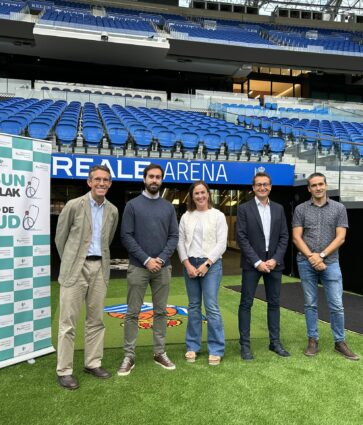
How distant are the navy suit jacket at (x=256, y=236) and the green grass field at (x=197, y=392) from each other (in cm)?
95

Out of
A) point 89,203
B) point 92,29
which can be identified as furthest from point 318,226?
point 92,29

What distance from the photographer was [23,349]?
3641 millimetres

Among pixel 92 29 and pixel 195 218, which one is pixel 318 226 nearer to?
pixel 195 218

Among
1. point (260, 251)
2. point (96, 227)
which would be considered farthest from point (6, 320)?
point (260, 251)

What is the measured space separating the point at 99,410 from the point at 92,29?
2025cm

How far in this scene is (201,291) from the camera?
3.79 m

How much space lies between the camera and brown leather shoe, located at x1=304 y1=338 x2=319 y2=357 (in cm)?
386

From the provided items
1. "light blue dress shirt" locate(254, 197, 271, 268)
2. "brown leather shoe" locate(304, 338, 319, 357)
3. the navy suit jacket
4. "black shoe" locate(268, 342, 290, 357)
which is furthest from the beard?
"brown leather shoe" locate(304, 338, 319, 357)

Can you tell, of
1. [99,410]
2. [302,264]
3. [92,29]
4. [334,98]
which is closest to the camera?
[99,410]

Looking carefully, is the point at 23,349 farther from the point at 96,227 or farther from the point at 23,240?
the point at 96,227

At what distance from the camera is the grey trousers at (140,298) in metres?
3.44

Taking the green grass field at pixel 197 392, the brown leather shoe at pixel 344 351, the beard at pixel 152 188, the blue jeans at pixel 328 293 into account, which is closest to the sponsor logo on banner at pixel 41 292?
the green grass field at pixel 197 392

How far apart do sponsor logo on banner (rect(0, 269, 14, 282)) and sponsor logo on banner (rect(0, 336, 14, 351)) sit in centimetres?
53

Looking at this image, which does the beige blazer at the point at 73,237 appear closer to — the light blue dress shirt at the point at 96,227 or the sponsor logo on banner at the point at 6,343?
the light blue dress shirt at the point at 96,227
